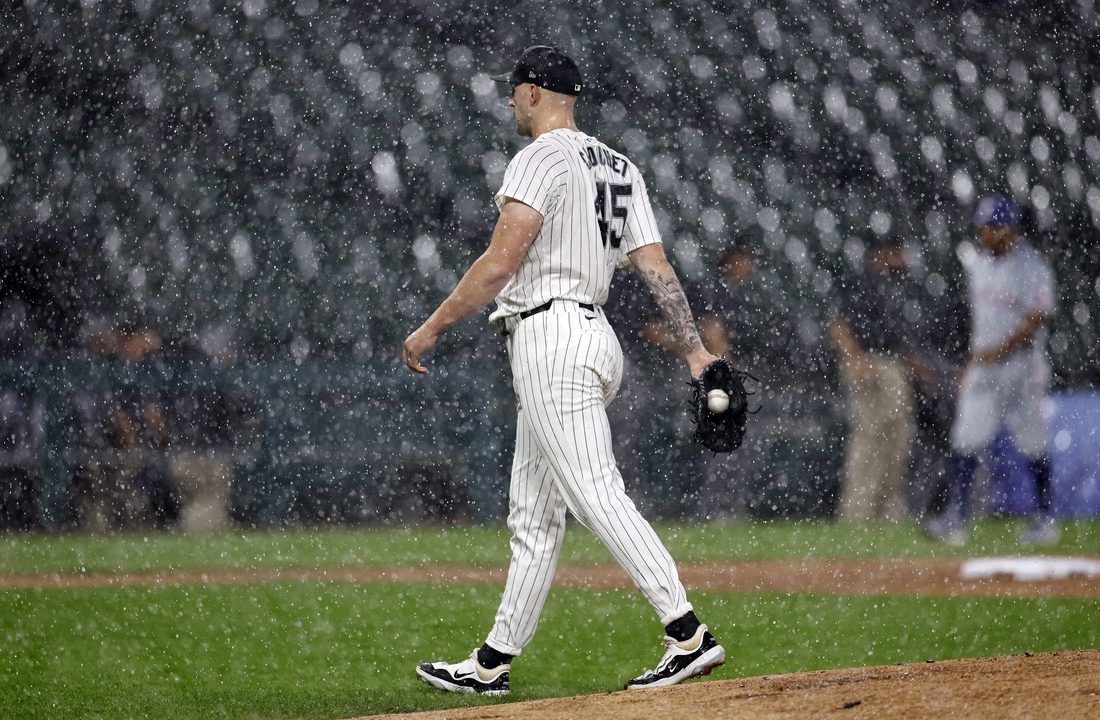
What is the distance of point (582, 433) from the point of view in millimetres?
2898

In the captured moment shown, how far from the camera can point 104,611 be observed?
4.99 meters

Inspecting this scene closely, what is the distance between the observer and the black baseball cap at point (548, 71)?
2988mm

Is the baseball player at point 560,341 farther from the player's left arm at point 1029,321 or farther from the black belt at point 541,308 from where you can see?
the player's left arm at point 1029,321

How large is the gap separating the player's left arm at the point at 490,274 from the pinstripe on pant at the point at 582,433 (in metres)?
0.14

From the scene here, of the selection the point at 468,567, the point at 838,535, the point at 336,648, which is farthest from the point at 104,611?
the point at 838,535

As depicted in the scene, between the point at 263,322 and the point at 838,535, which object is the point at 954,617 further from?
the point at 263,322

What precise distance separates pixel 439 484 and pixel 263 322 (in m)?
3.19

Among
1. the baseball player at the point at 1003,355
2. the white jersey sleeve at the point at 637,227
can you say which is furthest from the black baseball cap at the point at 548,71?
the baseball player at the point at 1003,355

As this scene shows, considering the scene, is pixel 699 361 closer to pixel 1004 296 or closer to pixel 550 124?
pixel 550 124

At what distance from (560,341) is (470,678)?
74 centimetres

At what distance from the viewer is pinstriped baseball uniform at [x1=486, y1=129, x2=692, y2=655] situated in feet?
9.40

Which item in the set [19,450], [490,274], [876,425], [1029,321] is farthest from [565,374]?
[19,450]

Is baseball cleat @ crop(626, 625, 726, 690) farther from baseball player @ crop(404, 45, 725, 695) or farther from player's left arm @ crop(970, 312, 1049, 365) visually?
player's left arm @ crop(970, 312, 1049, 365)

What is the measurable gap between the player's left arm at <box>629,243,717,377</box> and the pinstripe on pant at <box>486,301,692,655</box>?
0.51 ft
